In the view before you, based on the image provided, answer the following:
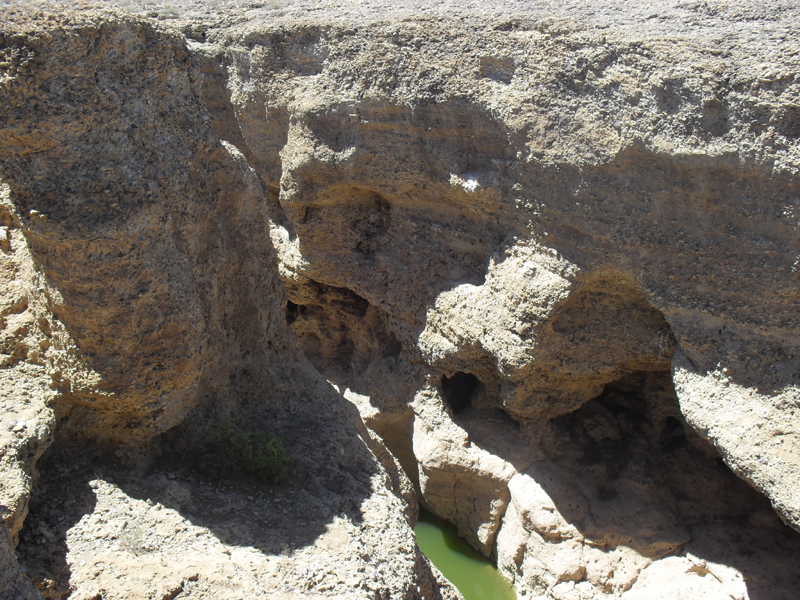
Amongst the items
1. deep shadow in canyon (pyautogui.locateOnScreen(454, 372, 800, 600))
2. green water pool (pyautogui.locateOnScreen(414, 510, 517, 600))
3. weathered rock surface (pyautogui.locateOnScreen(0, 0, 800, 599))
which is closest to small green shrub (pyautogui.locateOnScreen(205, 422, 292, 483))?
weathered rock surface (pyautogui.locateOnScreen(0, 0, 800, 599))

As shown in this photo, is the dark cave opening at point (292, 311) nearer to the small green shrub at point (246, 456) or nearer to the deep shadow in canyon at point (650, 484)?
the deep shadow in canyon at point (650, 484)

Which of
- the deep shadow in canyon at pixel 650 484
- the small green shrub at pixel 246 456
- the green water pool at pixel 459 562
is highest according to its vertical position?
the small green shrub at pixel 246 456

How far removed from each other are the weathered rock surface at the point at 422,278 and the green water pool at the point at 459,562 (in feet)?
0.65

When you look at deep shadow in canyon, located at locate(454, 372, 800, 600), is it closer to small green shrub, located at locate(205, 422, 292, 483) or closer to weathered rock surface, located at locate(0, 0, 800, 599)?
weathered rock surface, located at locate(0, 0, 800, 599)

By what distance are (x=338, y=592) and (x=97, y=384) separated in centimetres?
154

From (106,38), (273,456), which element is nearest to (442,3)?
(106,38)

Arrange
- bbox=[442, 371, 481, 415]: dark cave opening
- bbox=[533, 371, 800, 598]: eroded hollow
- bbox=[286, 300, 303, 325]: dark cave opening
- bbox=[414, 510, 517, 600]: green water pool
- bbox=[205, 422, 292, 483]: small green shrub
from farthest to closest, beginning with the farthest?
bbox=[286, 300, 303, 325]: dark cave opening, bbox=[442, 371, 481, 415]: dark cave opening, bbox=[414, 510, 517, 600]: green water pool, bbox=[533, 371, 800, 598]: eroded hollow, bbox=[205, 422, 292, 483]: small green shrub

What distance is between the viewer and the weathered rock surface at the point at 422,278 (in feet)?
11.3

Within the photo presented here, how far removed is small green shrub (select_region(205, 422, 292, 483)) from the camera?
409 centimetres

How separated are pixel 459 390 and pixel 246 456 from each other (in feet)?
12.8

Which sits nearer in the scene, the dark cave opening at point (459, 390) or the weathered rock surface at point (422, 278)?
the weathered rock surface at point (422, 278)

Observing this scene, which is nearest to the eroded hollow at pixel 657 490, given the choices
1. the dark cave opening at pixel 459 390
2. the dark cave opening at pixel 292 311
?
the dark cave opening at pixel 459 390

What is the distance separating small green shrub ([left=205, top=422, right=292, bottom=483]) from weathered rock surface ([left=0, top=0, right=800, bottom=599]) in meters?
0.15

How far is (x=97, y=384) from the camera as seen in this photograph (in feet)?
11.7
